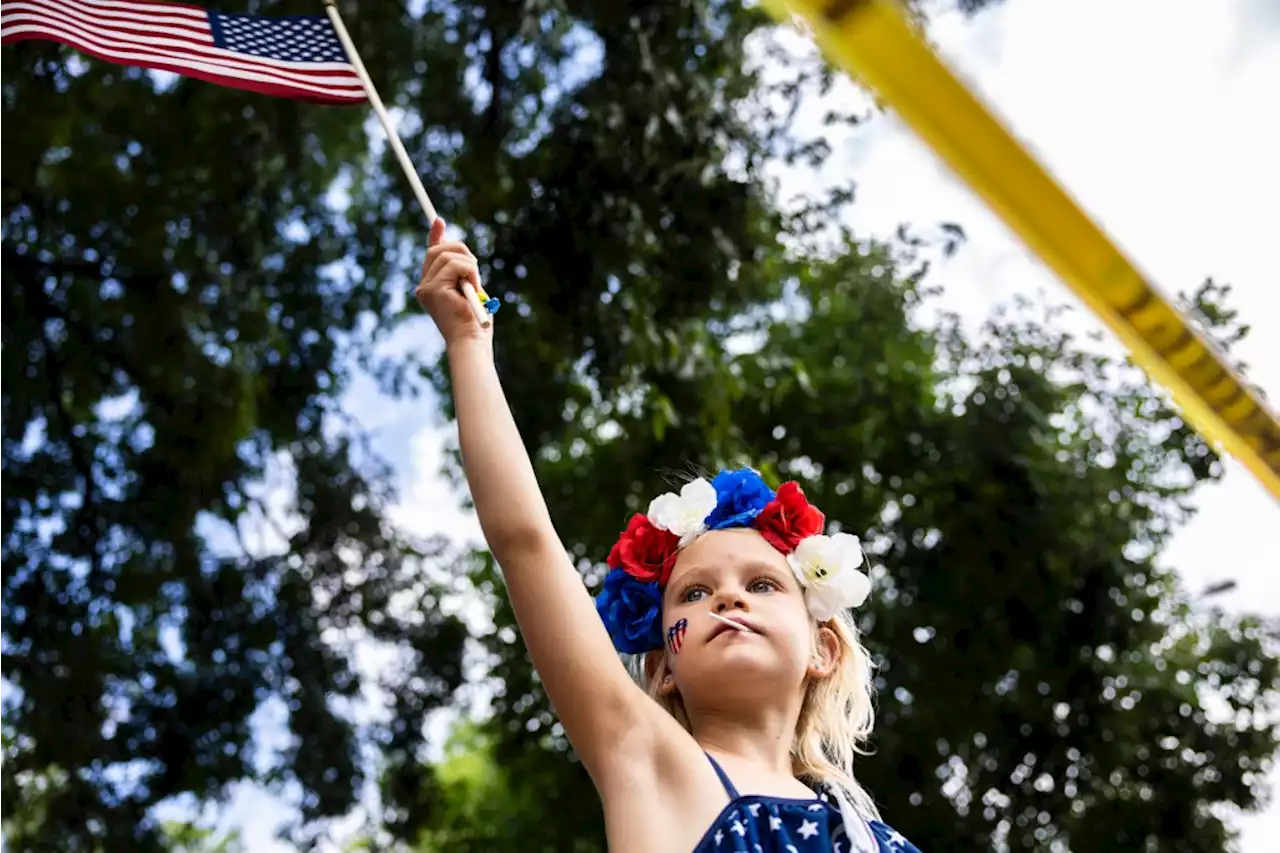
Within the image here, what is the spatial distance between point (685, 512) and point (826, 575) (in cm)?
31

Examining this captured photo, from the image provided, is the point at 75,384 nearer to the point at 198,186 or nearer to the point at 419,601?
the point at 198,186

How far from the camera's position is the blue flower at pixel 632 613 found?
3.00 meters

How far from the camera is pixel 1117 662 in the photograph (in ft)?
41.1

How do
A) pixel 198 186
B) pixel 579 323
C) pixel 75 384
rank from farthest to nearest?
pixel 75 384
pixel 198 186
pixel 579 323

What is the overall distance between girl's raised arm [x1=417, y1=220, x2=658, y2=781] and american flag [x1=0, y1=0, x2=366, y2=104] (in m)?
2.09

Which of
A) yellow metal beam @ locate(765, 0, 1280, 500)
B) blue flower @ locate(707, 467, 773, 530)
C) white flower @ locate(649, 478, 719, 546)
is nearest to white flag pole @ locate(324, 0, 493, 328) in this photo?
white flower @ locate(649, 478, 719, 546)

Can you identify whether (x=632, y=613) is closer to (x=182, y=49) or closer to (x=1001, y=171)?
(x=1001, y=171)

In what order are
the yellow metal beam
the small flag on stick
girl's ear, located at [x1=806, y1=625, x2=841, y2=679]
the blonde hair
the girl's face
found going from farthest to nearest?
the small flag on stick < girl's ear, located at [x1=806, y1=625, x2=841, y2=679] < the blonde hair < the girl's face < the yellow metal beam

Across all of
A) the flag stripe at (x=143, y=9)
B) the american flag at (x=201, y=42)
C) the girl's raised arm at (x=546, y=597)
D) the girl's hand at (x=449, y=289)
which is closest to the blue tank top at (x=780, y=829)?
the girl's raised arm at (x=546, y=597)

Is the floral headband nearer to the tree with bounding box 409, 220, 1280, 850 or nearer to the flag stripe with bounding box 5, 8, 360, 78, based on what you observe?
the flag stripe with bounding box 5, 8, 360, 78

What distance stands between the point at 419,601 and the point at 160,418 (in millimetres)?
2694

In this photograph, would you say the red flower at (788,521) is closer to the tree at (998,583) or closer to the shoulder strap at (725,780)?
the shoulder strap at (725,780)

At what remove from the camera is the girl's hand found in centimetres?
273

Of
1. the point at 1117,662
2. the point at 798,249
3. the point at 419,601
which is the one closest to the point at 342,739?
the point at 419,601
